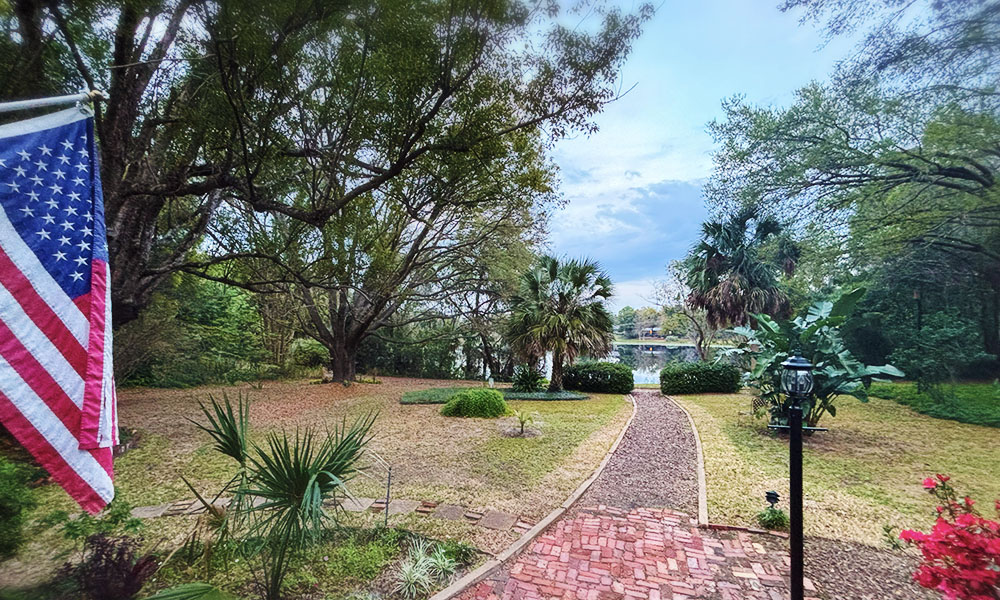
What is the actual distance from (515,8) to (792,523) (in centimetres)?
535

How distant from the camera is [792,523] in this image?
2506mm

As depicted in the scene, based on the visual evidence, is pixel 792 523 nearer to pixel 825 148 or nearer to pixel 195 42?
pixel 195 42

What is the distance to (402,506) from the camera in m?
3.99

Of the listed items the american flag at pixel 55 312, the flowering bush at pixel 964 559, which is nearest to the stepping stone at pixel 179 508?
the american flag at pixel 55 312

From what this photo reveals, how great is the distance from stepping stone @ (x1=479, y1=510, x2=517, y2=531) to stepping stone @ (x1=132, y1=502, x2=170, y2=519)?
10.5ft

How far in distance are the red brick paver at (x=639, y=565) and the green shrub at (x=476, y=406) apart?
17.1ft

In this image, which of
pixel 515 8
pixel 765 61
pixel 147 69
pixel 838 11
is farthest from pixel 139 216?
pixel 838 11

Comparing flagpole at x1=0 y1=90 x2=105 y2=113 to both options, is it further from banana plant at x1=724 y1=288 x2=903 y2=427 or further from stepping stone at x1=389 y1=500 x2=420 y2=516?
banana plant at x1=724 y1=288 x2=903 y2=427

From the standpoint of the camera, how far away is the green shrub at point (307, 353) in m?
16.0

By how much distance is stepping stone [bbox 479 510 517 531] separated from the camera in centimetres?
356

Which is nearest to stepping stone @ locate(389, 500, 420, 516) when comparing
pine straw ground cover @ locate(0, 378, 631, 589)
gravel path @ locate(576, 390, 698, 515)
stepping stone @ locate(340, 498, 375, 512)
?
pine straw ground cover @ locate(0, 378, 631, 589)

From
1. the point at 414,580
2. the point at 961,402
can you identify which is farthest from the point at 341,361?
the point at 961,402

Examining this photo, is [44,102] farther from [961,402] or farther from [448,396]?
[961,402]

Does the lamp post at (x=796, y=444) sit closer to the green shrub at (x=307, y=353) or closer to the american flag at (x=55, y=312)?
the american flag at (x=55, y=312)
